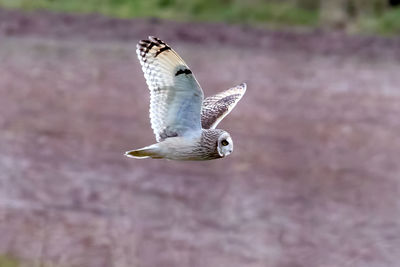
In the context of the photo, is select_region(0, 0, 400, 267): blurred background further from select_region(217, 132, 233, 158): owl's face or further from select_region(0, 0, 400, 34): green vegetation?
select_region(217, 132, 233, 158): owl's face

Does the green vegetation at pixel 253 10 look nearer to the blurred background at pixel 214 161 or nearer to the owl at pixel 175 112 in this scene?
the blurred background at pixel 214 161

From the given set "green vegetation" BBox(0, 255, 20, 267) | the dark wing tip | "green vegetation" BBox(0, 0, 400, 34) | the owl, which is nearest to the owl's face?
the owl

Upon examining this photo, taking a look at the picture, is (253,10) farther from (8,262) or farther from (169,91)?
(169,91)

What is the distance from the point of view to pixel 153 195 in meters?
11.6

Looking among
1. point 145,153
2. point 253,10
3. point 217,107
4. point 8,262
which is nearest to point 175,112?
point 145,153

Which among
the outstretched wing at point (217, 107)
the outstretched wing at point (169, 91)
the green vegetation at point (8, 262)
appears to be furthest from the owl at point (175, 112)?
the green vegetation at point (8, 262)

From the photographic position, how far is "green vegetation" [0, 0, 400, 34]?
1600 cm

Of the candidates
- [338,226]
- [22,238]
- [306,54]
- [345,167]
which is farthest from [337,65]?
[22,238]

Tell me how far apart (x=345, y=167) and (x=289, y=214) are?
101 cm

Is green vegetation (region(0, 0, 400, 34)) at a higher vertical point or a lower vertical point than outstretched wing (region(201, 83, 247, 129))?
higher

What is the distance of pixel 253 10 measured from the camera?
16.7 meters

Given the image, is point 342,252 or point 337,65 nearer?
point 342,252

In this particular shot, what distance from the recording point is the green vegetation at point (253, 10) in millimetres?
16000

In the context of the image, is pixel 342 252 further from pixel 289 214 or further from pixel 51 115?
pixel 51 115
